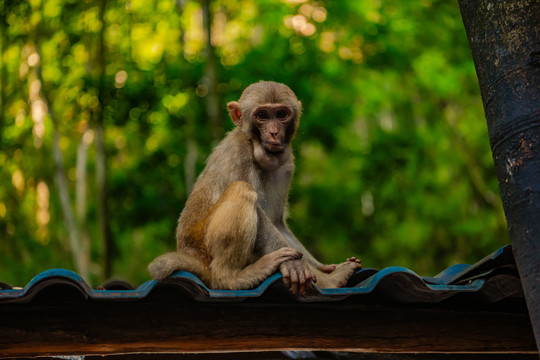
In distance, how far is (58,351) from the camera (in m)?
3.91

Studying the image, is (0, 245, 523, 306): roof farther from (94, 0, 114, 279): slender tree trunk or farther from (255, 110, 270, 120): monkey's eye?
(94, 0, 114, 279): slender tree trunk

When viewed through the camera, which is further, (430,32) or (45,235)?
(45,235)

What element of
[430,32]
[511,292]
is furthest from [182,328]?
[430,32]

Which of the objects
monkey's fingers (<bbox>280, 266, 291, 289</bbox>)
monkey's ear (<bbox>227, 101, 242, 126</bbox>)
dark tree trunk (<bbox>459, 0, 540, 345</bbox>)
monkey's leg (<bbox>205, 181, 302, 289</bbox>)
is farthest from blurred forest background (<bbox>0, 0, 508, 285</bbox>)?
dark tree trunk (<bbox>459, 0, 540, 345</bbox>)

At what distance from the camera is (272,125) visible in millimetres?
5078

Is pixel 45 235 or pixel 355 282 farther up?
pixel 45 235

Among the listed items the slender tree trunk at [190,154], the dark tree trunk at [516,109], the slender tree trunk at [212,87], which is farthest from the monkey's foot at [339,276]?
the slender tree trunk at [190,154]

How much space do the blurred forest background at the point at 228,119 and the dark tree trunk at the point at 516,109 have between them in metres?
10.5

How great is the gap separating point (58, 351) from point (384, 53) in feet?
44.6

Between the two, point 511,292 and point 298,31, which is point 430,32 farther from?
point 511,292

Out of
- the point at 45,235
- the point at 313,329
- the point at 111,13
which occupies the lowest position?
the point at 313,329

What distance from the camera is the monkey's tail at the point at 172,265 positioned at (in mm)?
4031

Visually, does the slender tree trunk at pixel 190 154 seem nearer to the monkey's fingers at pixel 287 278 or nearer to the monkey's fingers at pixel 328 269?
the monkey's fingers at pixel 328 269

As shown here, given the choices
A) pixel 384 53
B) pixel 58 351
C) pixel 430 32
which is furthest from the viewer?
pixel 430 32
